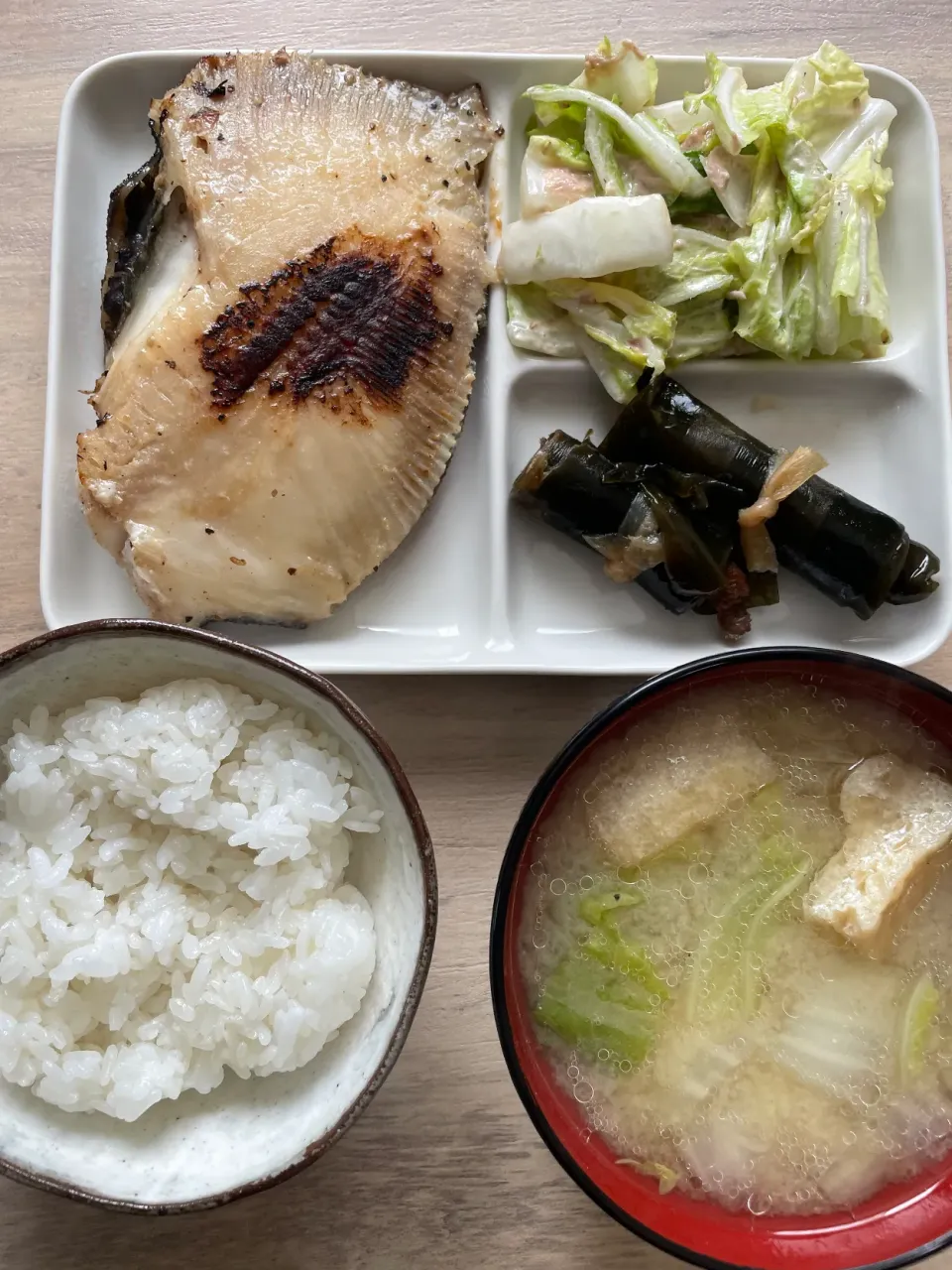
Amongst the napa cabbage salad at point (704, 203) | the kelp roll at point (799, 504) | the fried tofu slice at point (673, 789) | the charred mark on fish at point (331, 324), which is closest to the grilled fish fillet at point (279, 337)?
the charred mark on fish at point (331, 324)

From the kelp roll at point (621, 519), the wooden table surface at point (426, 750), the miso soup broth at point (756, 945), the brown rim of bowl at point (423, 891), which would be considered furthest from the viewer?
the kelp roll at point (621, 519)

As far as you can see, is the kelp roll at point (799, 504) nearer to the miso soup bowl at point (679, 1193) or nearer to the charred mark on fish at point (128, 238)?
the miso soup bowl at point (679, 1193)

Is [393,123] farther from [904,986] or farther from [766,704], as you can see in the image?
[904,986]

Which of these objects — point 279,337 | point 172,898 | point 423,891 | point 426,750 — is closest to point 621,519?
point 426,750

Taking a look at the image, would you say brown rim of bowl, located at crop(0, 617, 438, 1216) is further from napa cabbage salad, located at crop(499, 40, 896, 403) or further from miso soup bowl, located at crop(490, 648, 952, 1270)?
napa cabbage salad, located at crop(499, 40, 896, 403)

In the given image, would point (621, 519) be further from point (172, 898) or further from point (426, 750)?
point (172, 898)

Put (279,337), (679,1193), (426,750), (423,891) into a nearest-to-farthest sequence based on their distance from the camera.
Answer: (423,891), (679,1193), (279,337), (426,750)
